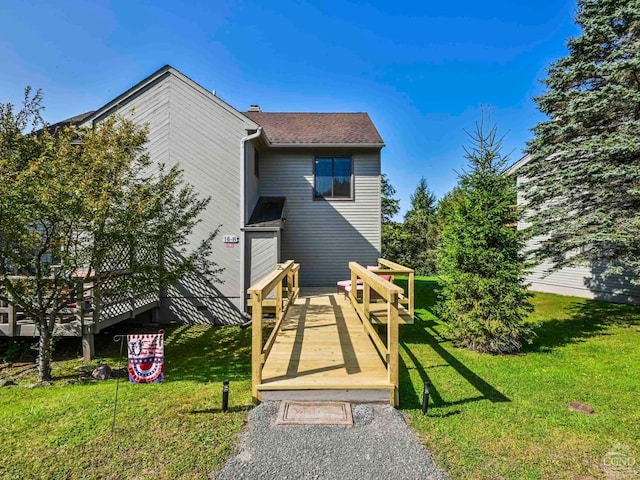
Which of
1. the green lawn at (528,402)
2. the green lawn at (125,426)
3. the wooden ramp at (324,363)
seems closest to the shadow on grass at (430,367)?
the green lawn at (528,402)

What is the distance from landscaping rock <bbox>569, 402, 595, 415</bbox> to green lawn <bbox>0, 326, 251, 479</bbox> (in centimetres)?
380

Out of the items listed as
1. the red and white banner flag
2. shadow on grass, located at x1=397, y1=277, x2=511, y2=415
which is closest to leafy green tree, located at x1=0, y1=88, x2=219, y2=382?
the red and white banner flag

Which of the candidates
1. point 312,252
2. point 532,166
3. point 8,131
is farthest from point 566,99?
point 8,131

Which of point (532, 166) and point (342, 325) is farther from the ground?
point (532, 166)

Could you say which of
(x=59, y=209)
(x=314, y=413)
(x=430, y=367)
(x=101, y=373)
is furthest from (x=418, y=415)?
(x=59, y=209)

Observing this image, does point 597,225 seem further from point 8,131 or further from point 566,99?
point 8,131

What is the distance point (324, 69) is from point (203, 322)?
1156 cm

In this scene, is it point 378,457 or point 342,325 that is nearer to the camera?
point 378,457

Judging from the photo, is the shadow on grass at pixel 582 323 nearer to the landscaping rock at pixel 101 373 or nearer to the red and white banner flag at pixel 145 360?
the red and white banner flag at pixel 145 360

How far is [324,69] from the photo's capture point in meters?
14.3

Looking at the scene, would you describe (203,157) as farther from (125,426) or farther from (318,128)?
(125,426)

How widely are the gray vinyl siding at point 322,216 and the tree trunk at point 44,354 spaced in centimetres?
687

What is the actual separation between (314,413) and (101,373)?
11.7 feet

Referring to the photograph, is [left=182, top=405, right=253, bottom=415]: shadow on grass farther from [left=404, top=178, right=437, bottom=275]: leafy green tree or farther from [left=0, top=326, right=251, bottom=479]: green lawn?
[left=404, top=178, right=437, bottom=275]: leafy green tree
